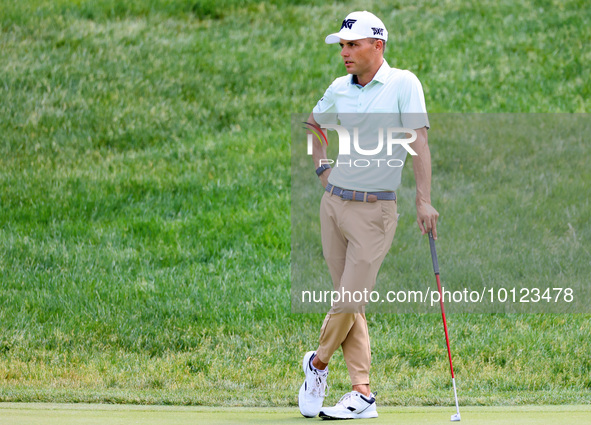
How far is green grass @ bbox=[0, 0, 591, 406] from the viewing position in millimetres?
8500

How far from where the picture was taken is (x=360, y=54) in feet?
18.2

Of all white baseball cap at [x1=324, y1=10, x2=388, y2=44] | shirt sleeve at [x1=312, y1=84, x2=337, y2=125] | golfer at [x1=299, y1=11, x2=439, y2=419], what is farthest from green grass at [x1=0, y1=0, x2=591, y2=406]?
white baseball cap at [x1=324, y1=10, x2=388, y2=44]

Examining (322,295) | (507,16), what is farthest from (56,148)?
(507,16)

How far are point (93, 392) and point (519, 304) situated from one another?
4840 millimetres

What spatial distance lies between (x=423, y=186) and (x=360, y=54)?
83cm

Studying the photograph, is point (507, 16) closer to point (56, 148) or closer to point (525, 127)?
point (525, 127)

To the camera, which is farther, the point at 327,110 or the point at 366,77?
the point at 327,110

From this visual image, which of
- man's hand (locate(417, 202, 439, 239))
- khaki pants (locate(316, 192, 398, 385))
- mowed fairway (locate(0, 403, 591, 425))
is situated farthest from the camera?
khaki pants (locate(316, 192, 398, 385))

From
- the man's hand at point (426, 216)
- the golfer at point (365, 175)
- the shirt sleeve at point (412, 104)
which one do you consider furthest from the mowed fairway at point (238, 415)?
the shirt sleeve at point (412, 104)

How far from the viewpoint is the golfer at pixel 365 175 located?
545 cm

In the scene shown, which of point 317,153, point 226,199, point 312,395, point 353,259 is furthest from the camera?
point 226,199

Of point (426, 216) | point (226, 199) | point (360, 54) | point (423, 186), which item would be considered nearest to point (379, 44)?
point (360, 54)

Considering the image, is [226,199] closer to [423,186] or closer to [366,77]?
[366,77]

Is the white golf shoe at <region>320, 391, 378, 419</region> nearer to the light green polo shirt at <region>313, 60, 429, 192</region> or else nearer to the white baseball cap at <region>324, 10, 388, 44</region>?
the light green polo shirt at <region>313, 60, 429, 192</region>
